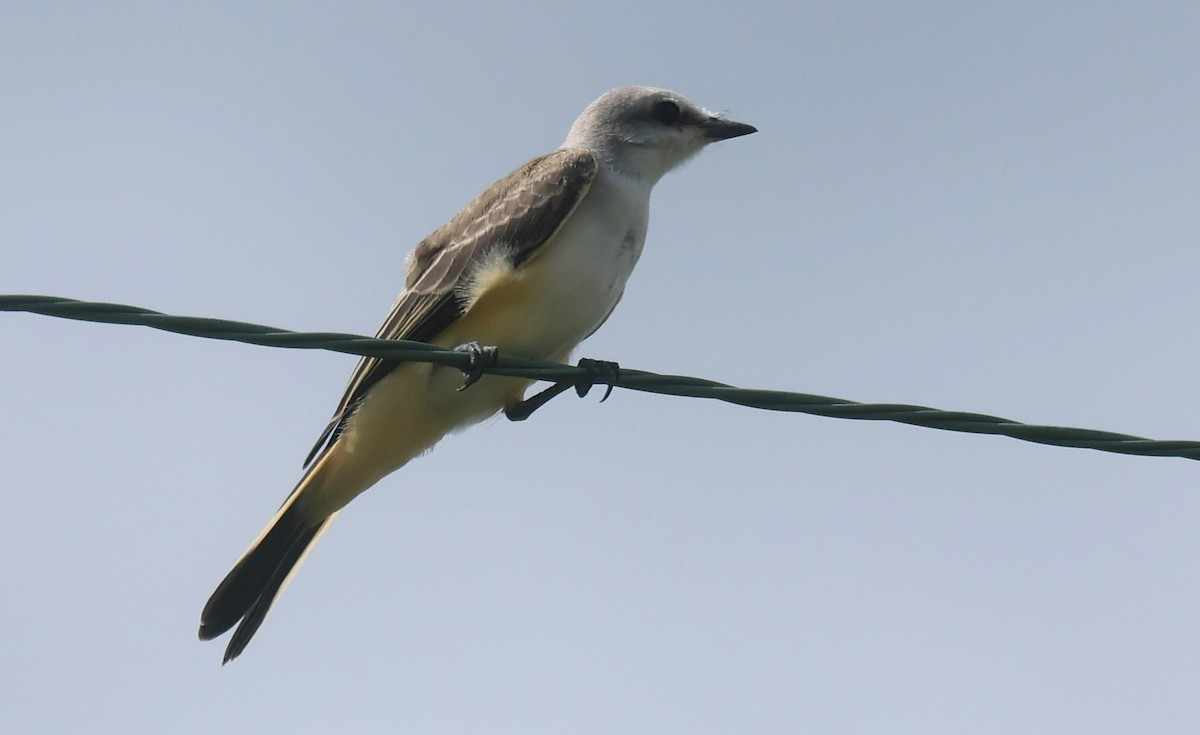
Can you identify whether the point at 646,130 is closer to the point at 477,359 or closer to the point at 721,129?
the point at 721,129

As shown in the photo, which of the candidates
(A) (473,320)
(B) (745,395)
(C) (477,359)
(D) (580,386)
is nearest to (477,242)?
(A) (473,320)

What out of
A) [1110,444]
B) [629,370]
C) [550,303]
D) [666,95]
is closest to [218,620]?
[550,303]

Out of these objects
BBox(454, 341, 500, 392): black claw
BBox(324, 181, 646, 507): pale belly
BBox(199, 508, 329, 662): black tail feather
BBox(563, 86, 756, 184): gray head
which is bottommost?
BBox(199, 508, 329, 662): black tail feather

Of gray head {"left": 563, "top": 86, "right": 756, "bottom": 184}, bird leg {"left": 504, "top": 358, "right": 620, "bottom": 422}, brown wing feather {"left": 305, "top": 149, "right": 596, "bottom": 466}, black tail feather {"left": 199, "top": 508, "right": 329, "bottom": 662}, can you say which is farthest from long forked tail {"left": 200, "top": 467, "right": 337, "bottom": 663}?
gray head {"left": 563, "top": 86, "right": 756, "bottom": 184}

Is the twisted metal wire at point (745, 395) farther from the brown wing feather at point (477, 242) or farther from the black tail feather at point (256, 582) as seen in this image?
the black tail feather at point (256, 582)

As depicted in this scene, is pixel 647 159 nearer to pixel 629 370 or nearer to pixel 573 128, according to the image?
pixel 573 128

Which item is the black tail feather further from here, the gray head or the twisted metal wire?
the twisted metal wire

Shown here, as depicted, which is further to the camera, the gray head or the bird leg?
the gray head
